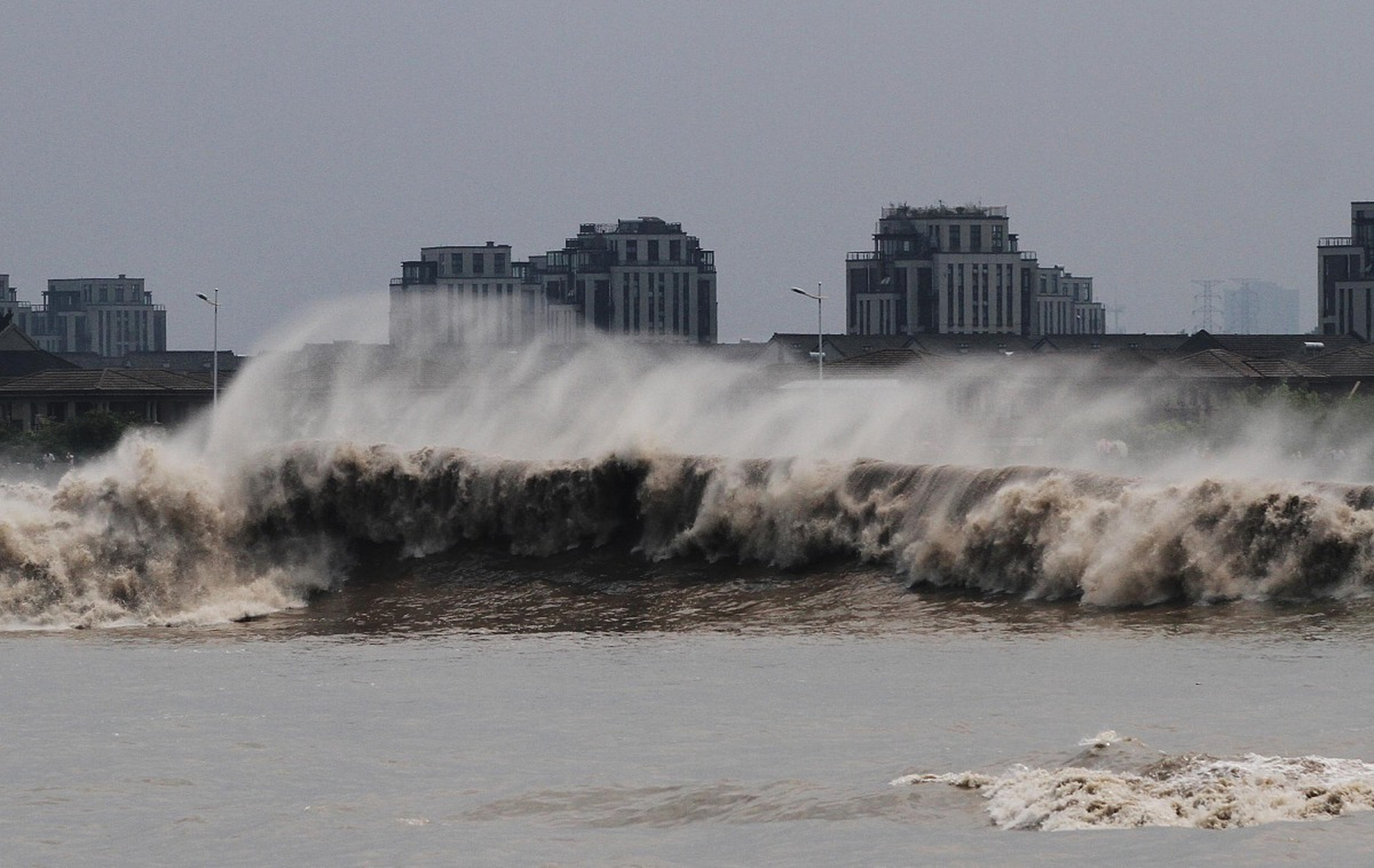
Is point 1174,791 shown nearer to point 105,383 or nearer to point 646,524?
point 646,524

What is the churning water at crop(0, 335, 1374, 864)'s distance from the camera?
16.0 m

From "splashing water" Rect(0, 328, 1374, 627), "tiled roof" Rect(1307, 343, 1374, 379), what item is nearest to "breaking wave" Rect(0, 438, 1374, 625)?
"splashing water" Rect(0, 328, 1374, 627)

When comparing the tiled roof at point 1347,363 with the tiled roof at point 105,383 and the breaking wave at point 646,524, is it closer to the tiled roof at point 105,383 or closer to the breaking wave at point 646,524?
the tiled roof at point 105,383

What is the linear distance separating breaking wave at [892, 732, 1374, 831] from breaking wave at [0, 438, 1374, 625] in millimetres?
10467

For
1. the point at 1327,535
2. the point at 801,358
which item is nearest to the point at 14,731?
the point at 1327,535

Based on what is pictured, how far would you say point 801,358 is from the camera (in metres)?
149

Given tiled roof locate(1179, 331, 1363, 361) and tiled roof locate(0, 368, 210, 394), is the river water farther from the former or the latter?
tiled roof locate(1179, 331, 1363, 361)

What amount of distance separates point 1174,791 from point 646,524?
22.9m

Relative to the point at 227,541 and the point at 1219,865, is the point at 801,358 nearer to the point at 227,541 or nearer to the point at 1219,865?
the point at 227,541

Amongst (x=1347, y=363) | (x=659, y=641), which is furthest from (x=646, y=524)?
(x=1347, y=363)

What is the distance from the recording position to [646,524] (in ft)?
125

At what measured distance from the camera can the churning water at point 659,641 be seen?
16.0 m

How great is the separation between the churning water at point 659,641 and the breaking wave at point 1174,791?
5 cm

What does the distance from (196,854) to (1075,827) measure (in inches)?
261
